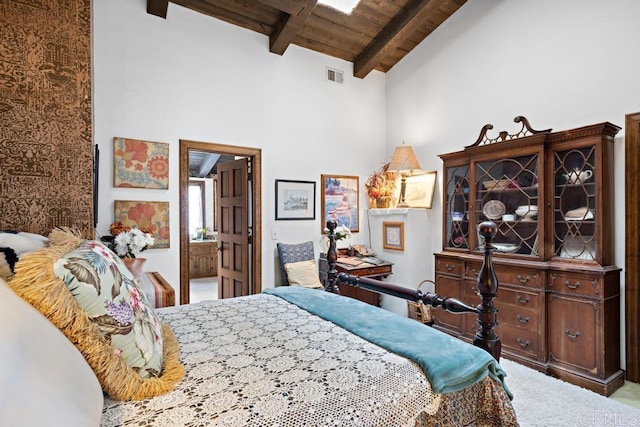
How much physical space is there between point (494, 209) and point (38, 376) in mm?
3489

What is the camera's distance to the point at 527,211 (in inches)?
119

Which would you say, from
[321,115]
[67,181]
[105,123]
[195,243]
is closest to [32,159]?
[67,181]

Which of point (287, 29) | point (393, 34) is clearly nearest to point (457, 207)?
point (393, 34)

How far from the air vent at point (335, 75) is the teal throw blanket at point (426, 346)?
11.5 ft

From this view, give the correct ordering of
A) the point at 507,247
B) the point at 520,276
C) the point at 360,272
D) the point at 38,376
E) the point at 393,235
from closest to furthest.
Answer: the point at 38,376 → the point at 520,276 → the point at 507,247 → the point at 360,272 → the point at 393,235

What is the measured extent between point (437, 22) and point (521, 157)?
2.17 meters

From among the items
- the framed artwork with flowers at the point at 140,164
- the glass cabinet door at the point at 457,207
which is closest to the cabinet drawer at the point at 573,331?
the glass cabinet door at the point at 457,207

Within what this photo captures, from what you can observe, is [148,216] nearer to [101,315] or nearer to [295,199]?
[295,199]

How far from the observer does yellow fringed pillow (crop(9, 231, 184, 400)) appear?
87cm

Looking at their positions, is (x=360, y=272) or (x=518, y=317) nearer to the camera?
(x=518, y=317)

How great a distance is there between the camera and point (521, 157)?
3053 mm

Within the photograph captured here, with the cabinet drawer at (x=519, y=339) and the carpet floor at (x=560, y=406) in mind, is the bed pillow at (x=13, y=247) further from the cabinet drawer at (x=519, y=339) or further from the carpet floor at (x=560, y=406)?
the cabinet drawer at (x=519, y=339)

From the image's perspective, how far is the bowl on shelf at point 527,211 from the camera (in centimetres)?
296

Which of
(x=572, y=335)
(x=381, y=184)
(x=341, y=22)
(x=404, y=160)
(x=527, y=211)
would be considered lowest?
(x=572, y=335)
